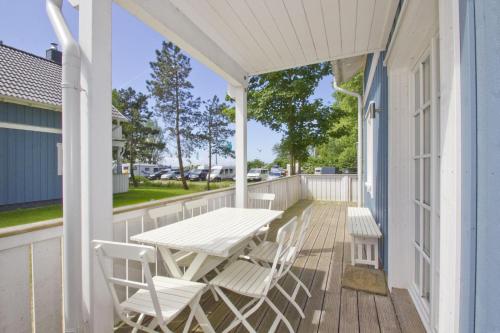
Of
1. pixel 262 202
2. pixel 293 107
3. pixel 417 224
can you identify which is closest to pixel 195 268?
pixel 417 224

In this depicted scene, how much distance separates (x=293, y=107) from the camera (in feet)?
28.2

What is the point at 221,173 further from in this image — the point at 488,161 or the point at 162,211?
the point at 488,161

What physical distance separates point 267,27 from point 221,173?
732 inches

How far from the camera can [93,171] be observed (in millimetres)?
1501

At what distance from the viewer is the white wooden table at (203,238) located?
5.50 ft

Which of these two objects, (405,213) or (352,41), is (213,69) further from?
(405,213)

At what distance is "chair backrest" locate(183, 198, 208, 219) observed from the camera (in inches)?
107

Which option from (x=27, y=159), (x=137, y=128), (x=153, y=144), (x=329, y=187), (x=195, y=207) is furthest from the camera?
(x=153, y=144)

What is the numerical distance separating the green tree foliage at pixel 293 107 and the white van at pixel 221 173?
1144 cm

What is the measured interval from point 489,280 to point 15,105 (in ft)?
25.3

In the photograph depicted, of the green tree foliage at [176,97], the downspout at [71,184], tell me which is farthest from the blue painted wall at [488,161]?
the green tree foliage at [176,97]

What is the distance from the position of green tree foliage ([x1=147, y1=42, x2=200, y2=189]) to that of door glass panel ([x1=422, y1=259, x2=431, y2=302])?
14343mm

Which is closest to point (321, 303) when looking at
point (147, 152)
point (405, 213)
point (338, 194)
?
point (405, 213)

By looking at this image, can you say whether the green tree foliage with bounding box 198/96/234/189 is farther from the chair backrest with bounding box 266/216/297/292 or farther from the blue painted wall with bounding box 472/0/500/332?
the blue painted wall with bounding box 472/0/500/332
